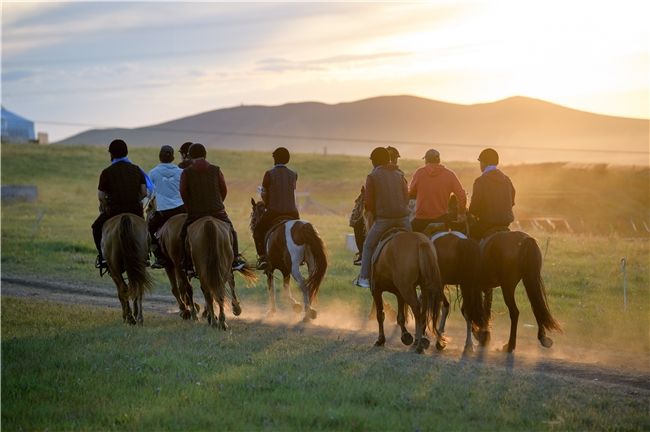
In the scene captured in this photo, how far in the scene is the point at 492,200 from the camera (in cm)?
1533

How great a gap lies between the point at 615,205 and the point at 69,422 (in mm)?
47600

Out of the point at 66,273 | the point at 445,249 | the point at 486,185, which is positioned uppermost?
the point at 486,185

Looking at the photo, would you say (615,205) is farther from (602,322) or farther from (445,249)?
(445,249)

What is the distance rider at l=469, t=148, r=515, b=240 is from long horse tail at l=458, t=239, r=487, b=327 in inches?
30.9

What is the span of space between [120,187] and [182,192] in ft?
3.75

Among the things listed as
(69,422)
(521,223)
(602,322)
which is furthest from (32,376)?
(521,223)

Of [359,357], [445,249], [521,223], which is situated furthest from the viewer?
[521,223]

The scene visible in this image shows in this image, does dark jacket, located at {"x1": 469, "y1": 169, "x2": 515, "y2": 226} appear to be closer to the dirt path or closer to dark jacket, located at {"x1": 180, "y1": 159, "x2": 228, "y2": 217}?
the dirt path

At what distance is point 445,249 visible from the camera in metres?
14.9

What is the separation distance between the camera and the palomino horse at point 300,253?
57.6ft

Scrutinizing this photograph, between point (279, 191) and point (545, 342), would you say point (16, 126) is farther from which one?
point (545, 342)

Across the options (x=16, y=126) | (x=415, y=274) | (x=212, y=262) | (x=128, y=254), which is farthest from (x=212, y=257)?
(x=16, y=126)

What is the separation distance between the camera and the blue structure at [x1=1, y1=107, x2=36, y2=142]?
107 meters

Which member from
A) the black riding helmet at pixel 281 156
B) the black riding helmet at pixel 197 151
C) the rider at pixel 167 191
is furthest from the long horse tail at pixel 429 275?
the rider at pixel 167 191
